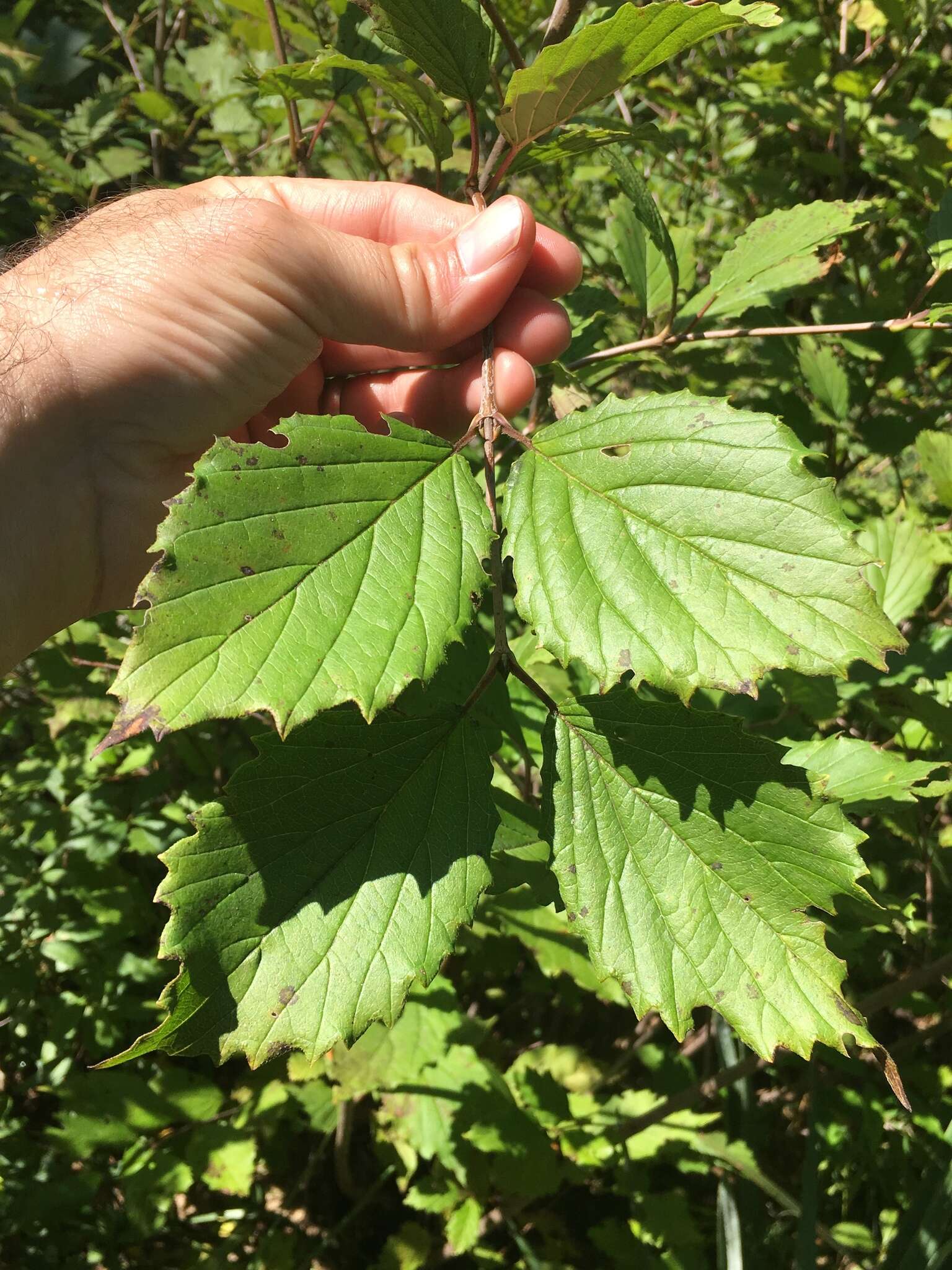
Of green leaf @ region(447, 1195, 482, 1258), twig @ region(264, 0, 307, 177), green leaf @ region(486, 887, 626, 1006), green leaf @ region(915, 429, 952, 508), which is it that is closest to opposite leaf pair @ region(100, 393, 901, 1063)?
green leaf @ region(486, 887, 626, 1006)

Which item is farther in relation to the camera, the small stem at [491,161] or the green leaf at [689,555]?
the small stem at [491,161]

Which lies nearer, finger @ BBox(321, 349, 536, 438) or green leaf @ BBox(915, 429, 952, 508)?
finger @ BBox(321, 349, 536, 438)

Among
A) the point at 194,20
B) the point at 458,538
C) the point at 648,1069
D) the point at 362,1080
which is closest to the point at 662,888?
the point at 458,538

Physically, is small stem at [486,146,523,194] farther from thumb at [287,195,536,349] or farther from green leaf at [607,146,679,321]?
green leaf at [607,146,679,321]

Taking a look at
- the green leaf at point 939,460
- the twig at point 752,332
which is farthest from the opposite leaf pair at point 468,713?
the green leaf at point 939,460

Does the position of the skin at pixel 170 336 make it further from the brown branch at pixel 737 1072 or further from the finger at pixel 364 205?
the brown branch at pixel 737 1072

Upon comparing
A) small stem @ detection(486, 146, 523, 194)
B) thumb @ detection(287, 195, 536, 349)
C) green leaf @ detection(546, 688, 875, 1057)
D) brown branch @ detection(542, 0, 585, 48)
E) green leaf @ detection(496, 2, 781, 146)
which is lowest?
green leaf @ detection(546, 688, 875, 1057)

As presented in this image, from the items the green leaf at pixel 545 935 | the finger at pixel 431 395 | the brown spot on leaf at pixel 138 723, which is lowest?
the green leaf at pixel 545 935
